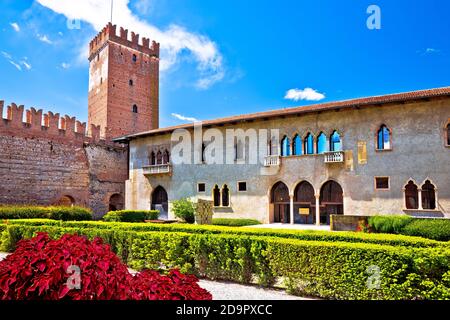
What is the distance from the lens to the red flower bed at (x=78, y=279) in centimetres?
265

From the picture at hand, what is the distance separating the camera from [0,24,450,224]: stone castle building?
16.7m

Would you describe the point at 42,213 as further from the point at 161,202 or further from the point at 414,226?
the point at 414,226

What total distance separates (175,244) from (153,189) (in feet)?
60.6

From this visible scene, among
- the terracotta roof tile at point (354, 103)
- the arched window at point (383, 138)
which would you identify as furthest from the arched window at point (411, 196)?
the terracotta roof tile at point (354, 103)

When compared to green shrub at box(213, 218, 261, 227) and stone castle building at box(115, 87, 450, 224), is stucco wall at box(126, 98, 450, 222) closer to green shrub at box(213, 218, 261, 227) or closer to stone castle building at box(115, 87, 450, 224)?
stone castle building at box(115, 87, 450, 224)

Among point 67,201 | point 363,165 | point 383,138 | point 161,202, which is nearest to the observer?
point 383,138

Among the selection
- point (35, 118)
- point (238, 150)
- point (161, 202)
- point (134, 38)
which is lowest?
point (161, 202)

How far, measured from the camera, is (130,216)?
70.9 ft

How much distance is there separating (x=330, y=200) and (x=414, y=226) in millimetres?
6267

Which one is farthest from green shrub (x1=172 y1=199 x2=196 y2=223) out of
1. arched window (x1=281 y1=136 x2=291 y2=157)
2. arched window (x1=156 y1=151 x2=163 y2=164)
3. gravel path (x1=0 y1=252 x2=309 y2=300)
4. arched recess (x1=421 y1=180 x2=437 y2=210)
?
gravel path (x1=0 y1=252 x2=309 y2=300)

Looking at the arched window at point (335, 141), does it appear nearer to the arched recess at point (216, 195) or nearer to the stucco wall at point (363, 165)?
the stucco wall at point (363, 165)

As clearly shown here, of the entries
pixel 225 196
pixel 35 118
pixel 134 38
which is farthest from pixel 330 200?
pixel 134 38
